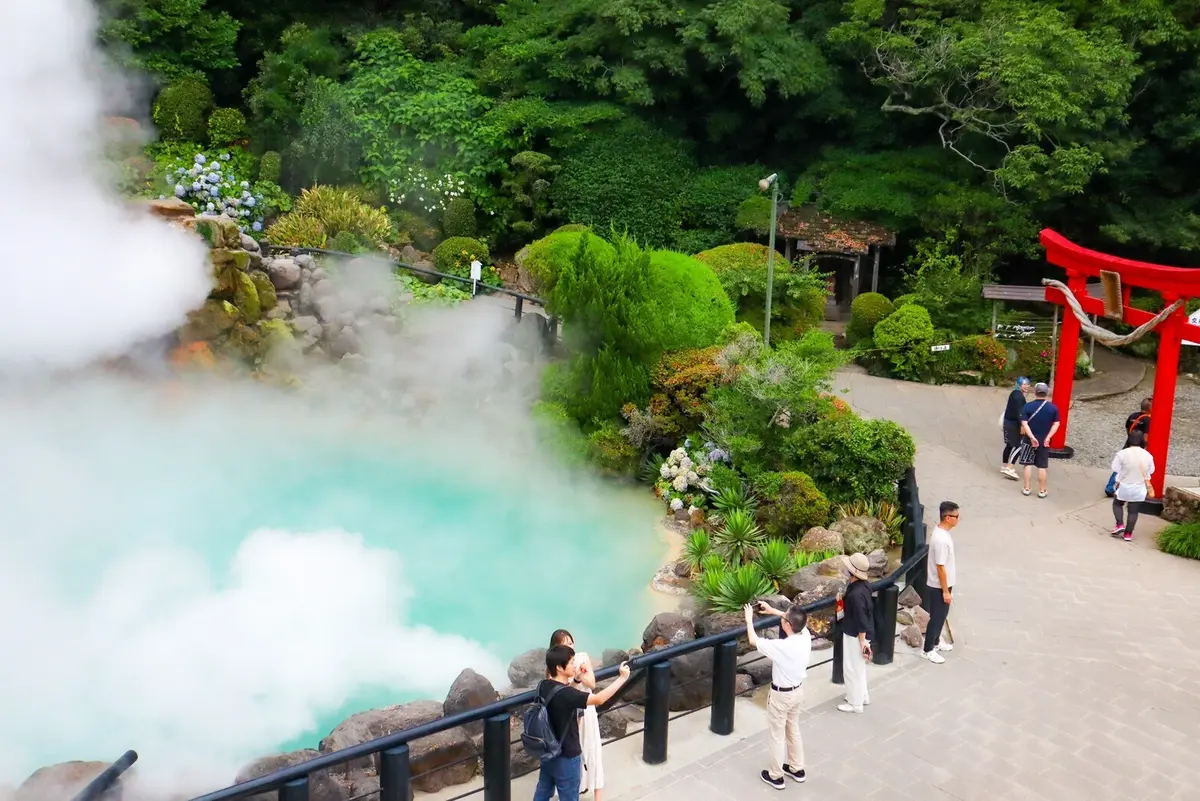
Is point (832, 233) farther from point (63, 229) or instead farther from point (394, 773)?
point (394, 773)

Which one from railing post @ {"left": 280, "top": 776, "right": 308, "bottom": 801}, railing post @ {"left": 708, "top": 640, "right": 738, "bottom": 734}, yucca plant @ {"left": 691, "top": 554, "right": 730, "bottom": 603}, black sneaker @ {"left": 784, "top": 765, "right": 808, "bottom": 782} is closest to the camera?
railing post @ {"left": 280, "top": 776, "right": 308, "bottom": 801}

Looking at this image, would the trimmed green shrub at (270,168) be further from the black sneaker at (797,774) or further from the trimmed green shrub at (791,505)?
the black sneaker at (797,774)

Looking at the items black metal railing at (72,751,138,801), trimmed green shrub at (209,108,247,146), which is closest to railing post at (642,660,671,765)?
black metal railing at (72,751,138,801)

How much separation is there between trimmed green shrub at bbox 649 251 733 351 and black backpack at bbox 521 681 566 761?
1024 cm

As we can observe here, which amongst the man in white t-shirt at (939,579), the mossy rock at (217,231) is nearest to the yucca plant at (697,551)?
the man in white t-shirt at (939,579)

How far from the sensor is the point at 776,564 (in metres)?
11.6

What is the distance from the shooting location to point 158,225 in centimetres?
1530

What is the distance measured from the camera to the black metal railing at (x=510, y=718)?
18.4 feet

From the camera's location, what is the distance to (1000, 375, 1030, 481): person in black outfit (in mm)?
13992

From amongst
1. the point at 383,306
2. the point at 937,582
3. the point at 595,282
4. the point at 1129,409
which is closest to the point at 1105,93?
the point at 1129,409

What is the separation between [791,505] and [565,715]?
7535 mm

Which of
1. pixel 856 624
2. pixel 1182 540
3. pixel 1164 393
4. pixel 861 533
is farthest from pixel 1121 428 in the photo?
pixel 856 624

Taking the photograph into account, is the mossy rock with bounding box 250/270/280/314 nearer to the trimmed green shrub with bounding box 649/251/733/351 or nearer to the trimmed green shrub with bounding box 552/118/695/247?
the trimmed green shrub with bounding box 649/251/733/351

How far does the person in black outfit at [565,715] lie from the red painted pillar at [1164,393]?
9.59 meters
